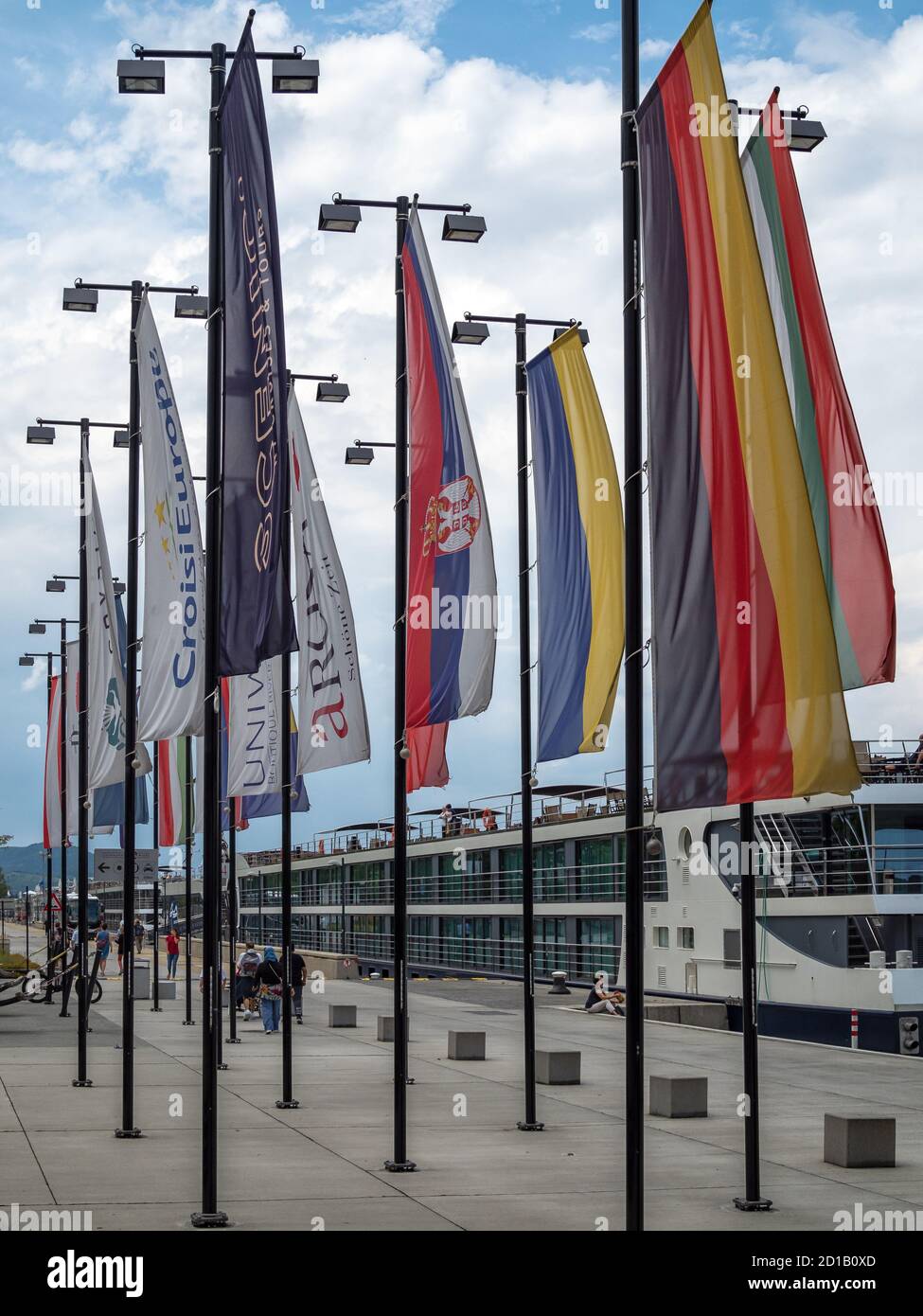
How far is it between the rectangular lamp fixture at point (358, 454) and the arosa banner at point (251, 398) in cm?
819

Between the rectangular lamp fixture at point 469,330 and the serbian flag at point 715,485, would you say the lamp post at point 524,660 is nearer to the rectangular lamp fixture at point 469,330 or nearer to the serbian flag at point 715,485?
the rectangular lamp fixture at point 469,330

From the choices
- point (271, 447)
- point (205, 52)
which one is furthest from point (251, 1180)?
point (205, 52)

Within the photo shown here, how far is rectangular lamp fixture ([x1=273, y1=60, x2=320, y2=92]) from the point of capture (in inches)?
512

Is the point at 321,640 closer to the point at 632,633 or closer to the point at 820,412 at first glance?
the point at 820,412

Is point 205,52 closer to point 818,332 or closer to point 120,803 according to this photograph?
point 818,332

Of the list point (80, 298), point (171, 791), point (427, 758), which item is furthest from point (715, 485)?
point (171, 791)

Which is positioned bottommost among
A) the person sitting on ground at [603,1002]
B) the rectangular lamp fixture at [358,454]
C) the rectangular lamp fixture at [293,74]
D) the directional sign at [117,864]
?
the person sitting on ground at [603,1002]

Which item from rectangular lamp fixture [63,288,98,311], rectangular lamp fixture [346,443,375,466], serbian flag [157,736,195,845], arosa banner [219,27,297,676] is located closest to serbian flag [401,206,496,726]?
arosa banner [219,27,297,676]

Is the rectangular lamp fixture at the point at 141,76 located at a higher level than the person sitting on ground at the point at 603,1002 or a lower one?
higher

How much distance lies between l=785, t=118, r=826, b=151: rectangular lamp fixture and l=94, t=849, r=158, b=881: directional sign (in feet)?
42.8

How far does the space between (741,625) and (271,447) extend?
414 centimetres

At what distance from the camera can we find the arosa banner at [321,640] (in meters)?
17.1

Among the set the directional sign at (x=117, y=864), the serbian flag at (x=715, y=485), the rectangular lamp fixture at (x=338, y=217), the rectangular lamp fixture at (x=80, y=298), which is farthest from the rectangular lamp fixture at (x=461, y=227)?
the directional sign at (x=117, y=864)

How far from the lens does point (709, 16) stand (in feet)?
32.4
